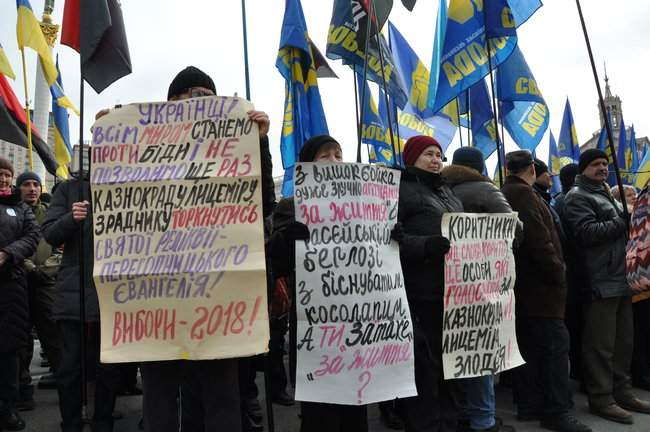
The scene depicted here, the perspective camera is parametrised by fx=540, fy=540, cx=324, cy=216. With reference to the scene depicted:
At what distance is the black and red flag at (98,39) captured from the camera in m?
3.62

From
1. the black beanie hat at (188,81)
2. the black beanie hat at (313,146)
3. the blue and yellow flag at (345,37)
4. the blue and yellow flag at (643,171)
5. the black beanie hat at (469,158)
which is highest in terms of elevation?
the blue and yellow flag at (345,37)

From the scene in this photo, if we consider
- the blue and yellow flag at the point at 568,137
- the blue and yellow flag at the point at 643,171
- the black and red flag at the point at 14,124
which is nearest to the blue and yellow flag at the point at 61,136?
the black and red flag at the point at 14,124

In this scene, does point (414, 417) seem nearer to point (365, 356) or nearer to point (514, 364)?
point (365, 356)

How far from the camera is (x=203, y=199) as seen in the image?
262 centimetres

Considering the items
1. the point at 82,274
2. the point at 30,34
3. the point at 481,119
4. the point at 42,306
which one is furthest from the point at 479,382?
the point at 30,34

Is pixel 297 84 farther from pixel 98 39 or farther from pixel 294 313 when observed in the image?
pixel 294 313

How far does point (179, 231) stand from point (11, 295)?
7.19 feet

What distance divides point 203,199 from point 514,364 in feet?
7.52

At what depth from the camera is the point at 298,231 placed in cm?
286

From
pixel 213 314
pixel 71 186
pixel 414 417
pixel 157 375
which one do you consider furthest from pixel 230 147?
pixel 414 417

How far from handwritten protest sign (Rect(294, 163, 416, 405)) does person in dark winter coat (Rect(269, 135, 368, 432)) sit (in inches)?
3.6

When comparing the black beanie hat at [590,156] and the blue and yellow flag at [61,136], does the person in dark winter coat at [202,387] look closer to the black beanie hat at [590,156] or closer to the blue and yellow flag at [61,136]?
the black beanie hat at [590,156]

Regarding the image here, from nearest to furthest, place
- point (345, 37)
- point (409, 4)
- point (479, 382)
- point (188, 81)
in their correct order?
point (188, 81), point (479, 382), point (409, 4), point (345, 37)

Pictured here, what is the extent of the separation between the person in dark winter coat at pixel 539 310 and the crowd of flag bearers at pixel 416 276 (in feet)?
0.03
